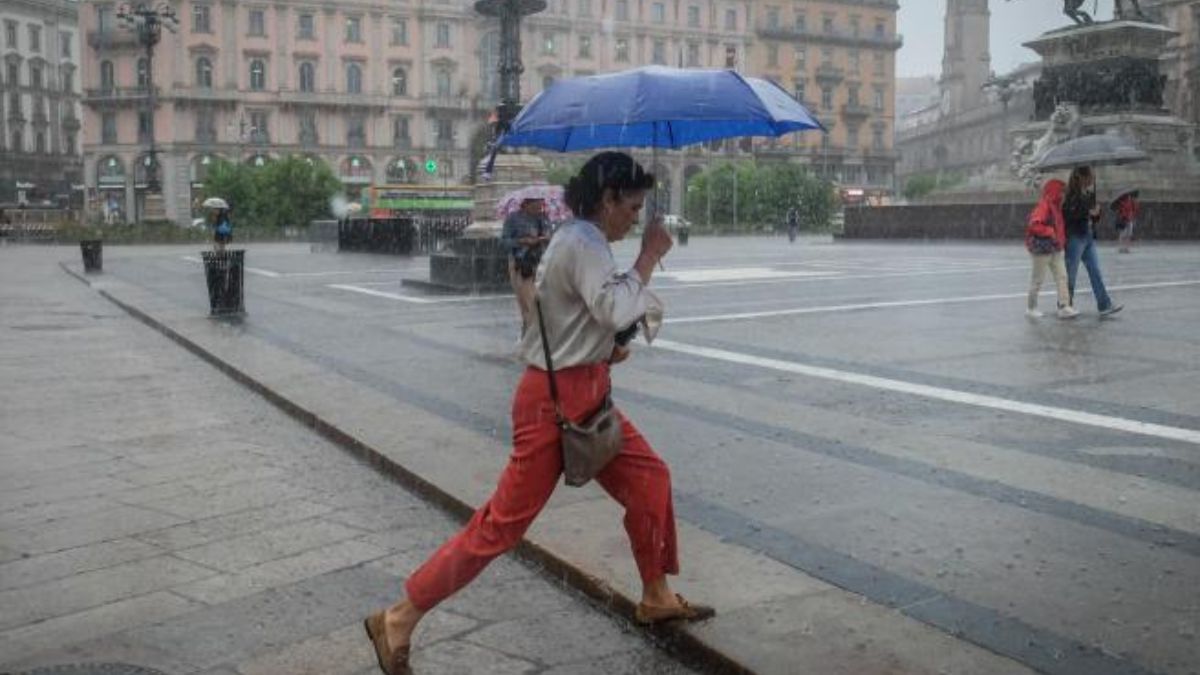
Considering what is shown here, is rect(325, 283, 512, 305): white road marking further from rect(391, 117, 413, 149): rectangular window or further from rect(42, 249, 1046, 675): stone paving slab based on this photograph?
rect(391, 117, 413, 149): rectangular window

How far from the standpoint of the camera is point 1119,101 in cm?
2897

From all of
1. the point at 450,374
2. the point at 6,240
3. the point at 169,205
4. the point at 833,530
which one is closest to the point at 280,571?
the point at 833,530

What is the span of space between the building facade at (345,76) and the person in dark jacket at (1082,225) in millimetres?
52506

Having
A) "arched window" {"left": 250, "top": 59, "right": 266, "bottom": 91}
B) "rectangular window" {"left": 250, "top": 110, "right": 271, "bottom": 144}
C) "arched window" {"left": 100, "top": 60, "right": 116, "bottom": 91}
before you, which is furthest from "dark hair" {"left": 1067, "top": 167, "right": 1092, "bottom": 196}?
"arched window" {"left": 100, "top": 60, "right": 116, "bottom": 91}

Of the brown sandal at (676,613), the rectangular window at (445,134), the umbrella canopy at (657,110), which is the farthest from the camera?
the rectangular window at (445,134)

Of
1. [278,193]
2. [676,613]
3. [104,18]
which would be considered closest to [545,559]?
[676,613]

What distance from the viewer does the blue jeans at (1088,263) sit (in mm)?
11188

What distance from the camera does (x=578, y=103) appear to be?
4.82 m

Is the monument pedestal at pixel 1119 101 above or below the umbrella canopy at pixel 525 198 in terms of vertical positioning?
above

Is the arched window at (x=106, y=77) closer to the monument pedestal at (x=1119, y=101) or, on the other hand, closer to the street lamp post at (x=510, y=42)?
the monument pedestal at (x=1119, y=101)

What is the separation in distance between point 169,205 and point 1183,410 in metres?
70.6

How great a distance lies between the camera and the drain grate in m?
3.22

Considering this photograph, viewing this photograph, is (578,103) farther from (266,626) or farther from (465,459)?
(266,626)

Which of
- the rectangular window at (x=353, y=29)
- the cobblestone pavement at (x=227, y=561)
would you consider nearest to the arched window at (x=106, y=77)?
the rectangular window at (x=353, y=29)
